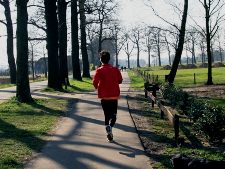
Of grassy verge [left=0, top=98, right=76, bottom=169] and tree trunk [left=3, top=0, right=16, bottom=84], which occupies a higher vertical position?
tree trunk [left=3, top=0, right=16, bottom=84]

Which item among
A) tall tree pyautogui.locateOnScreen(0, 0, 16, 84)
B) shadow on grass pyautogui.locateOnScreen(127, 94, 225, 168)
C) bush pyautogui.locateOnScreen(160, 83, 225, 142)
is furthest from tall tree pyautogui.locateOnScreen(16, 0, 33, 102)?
tall tree pyautogui.locateOnScreen(0, 0, 16, 84)

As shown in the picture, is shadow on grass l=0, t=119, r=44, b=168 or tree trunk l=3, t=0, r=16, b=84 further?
tree trunk l=3, t=0, r=16, b=84

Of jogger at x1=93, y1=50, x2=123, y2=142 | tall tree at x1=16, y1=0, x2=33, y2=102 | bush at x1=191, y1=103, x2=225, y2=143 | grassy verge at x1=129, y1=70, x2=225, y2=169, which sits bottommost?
grassy verge at x1=129, y1=70, x2=225, y2=169

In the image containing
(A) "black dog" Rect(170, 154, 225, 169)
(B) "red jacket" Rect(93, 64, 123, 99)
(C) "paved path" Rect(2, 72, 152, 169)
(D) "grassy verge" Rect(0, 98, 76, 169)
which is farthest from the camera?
(B) "red jacket" Rect(93, 64, 123, 99)

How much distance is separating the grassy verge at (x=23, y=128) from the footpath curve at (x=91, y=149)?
280 millimetres

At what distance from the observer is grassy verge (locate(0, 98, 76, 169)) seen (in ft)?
18.1

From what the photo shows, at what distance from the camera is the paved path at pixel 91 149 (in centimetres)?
491

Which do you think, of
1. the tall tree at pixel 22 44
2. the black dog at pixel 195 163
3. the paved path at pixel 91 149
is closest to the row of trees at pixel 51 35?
the tall tree at pixel 22 44

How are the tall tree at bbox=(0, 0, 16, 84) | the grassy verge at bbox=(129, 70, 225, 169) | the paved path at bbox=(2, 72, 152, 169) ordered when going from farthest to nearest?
the tall tree at bbox=(0, 0, 16, 84) → the grassy verge at bbox=(129, 70, 225, 169) → the paved path at bbox=(2, 72, 152, 169)

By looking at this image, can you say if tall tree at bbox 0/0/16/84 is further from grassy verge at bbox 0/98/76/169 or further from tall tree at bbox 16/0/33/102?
grassy verge at bbox 0/98/76/169

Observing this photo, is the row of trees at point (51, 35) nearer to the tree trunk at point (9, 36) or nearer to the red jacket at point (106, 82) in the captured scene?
the tree trunk at point (9, 36)

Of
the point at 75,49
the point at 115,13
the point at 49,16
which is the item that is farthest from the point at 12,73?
the point at 49,16

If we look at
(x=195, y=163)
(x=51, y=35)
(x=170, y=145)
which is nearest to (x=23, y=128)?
(x=170, y=145)

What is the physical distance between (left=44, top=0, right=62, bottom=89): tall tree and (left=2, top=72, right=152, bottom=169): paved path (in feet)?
34.5
